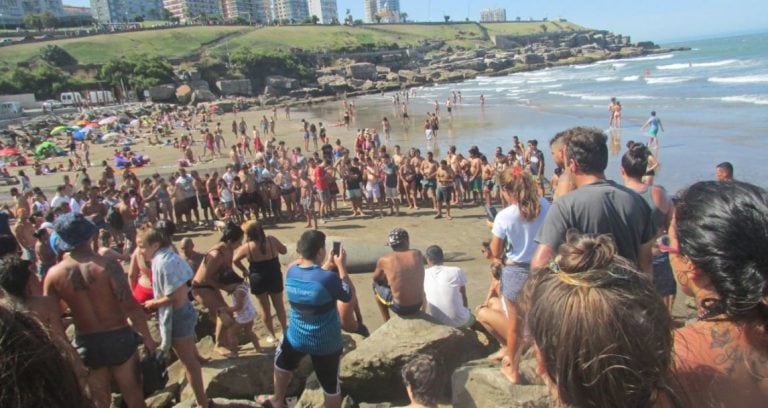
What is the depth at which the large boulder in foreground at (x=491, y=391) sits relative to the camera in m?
3.77

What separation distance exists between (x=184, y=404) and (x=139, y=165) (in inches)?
787

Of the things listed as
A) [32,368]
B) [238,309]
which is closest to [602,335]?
[32,368]

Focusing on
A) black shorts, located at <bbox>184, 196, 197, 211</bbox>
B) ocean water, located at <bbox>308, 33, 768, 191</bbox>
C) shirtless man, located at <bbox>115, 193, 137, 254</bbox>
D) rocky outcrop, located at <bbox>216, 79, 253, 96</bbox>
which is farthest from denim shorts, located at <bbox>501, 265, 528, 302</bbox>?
rocky outcrop, located at <bbox>216, 79, 253, 96</bbox>

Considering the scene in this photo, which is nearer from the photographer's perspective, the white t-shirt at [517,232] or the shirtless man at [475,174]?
the white t-shirt at [517,232]

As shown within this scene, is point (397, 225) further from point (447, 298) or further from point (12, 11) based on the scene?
point (12, 11)

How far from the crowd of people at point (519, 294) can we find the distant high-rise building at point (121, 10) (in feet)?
531

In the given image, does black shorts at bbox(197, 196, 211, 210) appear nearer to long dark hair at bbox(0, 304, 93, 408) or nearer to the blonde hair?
the blonde hair

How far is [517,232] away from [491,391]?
1223mm

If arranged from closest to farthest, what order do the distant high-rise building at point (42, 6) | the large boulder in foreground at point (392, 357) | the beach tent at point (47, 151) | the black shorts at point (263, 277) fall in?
1. the large boulder in foreground at point (392, 357)
2. the black shorts at point (263, 277)
3. the beach tent at point (47, 151)
4. the distant high-rise building at point (42, 6)

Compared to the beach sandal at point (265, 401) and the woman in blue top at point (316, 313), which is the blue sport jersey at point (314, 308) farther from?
the beach sandal at point (265, 401)

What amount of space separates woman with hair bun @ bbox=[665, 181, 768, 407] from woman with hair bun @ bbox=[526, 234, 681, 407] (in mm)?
231

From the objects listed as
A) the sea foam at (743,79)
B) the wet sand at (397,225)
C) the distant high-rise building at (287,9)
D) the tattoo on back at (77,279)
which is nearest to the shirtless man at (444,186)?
the wet sand at (397,225)

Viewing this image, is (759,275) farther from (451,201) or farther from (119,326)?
(451,201)

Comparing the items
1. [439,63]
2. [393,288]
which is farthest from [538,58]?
[393,288]
